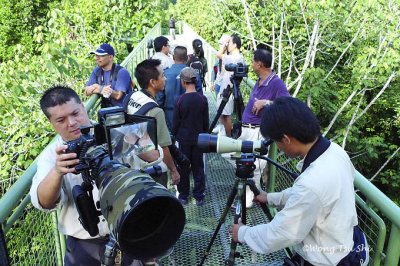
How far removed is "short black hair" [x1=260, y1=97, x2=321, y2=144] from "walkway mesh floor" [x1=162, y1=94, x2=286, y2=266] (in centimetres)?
154

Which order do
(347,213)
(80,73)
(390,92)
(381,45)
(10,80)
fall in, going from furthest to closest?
(390,92), (381,45), (80,73), (10,80), (347,213)

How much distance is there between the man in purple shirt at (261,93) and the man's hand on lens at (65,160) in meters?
2.18

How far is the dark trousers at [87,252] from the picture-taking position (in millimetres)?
1869

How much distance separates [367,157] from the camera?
9500mm

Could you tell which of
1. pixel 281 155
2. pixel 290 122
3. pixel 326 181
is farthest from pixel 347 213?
pixel 281 155

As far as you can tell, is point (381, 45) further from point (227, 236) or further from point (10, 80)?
point (10, 80)

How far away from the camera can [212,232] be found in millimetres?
3432

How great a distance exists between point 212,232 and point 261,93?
134cm

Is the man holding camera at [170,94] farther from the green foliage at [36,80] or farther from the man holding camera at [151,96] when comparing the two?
the green foliage at [36,80]

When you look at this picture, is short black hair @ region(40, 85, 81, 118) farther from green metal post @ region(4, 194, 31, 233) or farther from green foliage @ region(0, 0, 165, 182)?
green foliage @ region(0, 0, 165, 182)

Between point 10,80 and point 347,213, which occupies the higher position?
point 347,213

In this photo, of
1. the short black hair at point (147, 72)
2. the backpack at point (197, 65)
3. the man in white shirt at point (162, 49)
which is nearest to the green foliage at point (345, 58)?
the backpack at point (197, 65)

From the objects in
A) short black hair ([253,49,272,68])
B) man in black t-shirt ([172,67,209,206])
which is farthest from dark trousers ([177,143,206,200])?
short black hair ([253,49,272,68])

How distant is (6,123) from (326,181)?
185 inches
